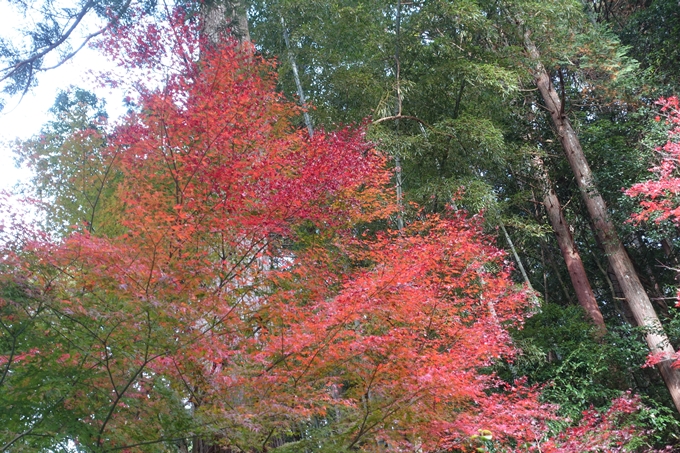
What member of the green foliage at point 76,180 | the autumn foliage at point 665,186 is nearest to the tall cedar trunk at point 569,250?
the autumn foliage at point 665,186

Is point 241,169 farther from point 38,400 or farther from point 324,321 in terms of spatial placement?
point 38,400

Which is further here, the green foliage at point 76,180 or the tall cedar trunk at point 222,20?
the tall cedar trunk at point 222,20

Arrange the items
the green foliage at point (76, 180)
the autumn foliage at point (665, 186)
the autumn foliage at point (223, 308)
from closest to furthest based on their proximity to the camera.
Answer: the autumn foliage at point (223, 308) → the green foliage at point (76, 180) → the autumn foliage at point (665, 186)

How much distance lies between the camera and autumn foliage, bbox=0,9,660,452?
3.89 meters

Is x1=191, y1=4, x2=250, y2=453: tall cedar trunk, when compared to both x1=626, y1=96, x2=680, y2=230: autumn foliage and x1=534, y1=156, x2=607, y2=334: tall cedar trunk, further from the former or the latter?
x1=534, y1=156, x2=607, y2=334: tall cedar trunk

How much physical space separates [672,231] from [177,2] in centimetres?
1016

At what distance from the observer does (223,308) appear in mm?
4828

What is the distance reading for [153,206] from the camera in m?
6.02

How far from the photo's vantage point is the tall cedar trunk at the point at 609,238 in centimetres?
1010

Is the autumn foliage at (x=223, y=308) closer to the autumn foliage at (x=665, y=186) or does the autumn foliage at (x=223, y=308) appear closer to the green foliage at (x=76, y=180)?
the green foliage at (x=76, y=180)

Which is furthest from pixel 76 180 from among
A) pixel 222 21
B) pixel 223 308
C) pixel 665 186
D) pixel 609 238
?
pixel 609 238

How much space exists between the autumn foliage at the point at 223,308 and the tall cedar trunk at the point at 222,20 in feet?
1.50

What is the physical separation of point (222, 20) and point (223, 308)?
5962mm

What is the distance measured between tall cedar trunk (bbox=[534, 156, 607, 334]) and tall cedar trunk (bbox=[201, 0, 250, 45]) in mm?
8121
